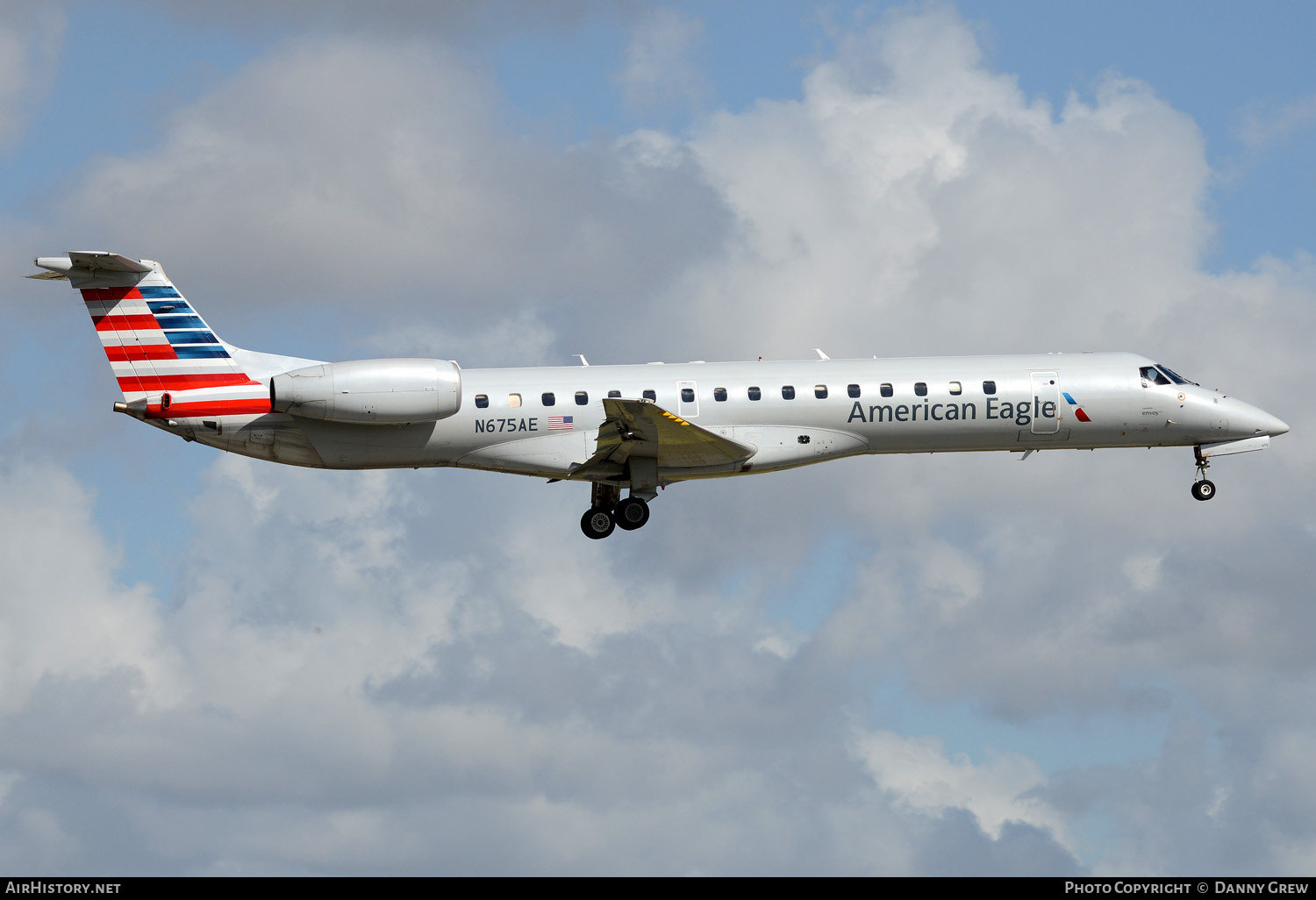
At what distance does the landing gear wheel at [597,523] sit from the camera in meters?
36.7

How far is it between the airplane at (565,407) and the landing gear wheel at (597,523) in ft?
0.11

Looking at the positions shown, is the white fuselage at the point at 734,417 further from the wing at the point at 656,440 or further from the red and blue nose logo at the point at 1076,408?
the wing at the point at 656,440

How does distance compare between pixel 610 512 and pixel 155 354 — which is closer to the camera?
pixel 155 354

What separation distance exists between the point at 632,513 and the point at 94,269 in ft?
42.0

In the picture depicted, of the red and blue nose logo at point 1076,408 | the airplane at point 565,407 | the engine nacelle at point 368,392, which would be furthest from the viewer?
the red and blue nose logo at point 1076,408

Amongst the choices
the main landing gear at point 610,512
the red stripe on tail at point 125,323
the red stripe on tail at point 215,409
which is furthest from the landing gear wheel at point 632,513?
the red stripe on tail at point 125,323

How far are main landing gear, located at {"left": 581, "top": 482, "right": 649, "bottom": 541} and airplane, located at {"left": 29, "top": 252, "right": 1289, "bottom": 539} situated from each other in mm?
42

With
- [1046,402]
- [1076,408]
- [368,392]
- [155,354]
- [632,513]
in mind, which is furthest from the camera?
[1076,408]

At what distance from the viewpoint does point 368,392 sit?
114ft

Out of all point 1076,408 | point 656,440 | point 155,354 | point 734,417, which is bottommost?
point 656,440

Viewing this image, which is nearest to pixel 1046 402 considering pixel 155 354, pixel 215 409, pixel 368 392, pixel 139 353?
pixel 368 392

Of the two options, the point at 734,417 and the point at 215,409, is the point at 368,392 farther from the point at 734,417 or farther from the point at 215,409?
the point at 734,417
